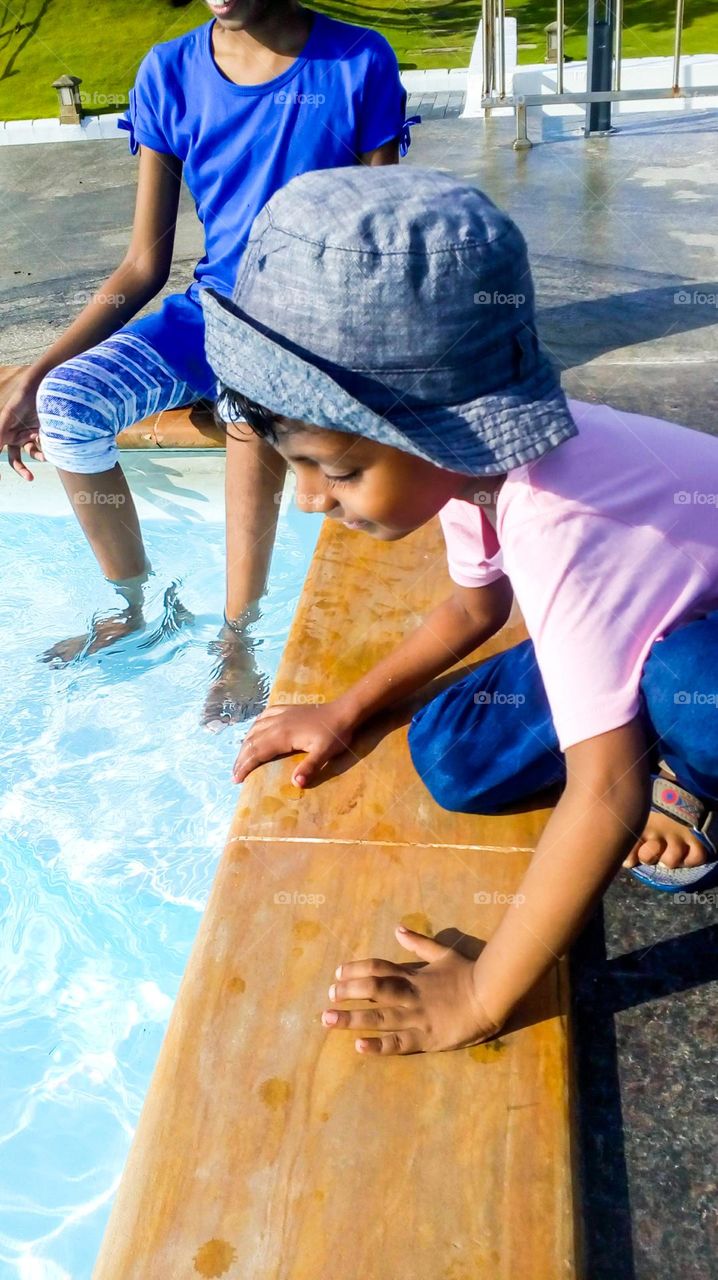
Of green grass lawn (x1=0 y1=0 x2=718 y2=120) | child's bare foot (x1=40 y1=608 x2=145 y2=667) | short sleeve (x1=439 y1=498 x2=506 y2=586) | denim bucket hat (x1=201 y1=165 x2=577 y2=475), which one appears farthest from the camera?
green grass lawn (x1=0 y1=0 x2=718 y2=120)

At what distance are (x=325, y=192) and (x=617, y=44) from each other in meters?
6.00

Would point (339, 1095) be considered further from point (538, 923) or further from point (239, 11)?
point (239, 11)

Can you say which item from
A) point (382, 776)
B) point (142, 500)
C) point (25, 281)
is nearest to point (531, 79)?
point (25, 281)

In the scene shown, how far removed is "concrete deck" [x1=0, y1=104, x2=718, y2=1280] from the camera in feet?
4.53

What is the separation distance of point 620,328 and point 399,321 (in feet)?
9.78

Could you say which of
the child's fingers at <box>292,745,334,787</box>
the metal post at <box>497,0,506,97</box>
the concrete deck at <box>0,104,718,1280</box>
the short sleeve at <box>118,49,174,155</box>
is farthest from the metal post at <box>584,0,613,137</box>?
the child's fingers at <box>292,745,334,787</box>

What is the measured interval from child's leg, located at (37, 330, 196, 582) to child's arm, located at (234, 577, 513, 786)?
46.5 inches

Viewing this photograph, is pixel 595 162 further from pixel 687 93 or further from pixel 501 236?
pixel 501 236

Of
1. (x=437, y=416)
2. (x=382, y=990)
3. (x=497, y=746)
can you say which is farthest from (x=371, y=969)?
(x=437, y=416)

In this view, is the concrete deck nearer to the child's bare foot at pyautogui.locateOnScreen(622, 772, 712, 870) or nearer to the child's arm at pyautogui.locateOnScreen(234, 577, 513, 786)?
the child's bare foot at pyautogui.locateOnScreen(622, 772, 712, 870)

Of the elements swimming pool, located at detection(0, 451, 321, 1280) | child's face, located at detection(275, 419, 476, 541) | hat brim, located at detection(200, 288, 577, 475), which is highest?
hat brim, located at detection(200, 288, 577, 475)

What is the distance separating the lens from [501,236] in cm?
122

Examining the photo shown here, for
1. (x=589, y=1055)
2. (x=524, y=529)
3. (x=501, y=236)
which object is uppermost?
(x=501, y=236)

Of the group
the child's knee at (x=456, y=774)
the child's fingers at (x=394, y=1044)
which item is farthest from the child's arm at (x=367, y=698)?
the child's fingers at (x=394, y=1044)
